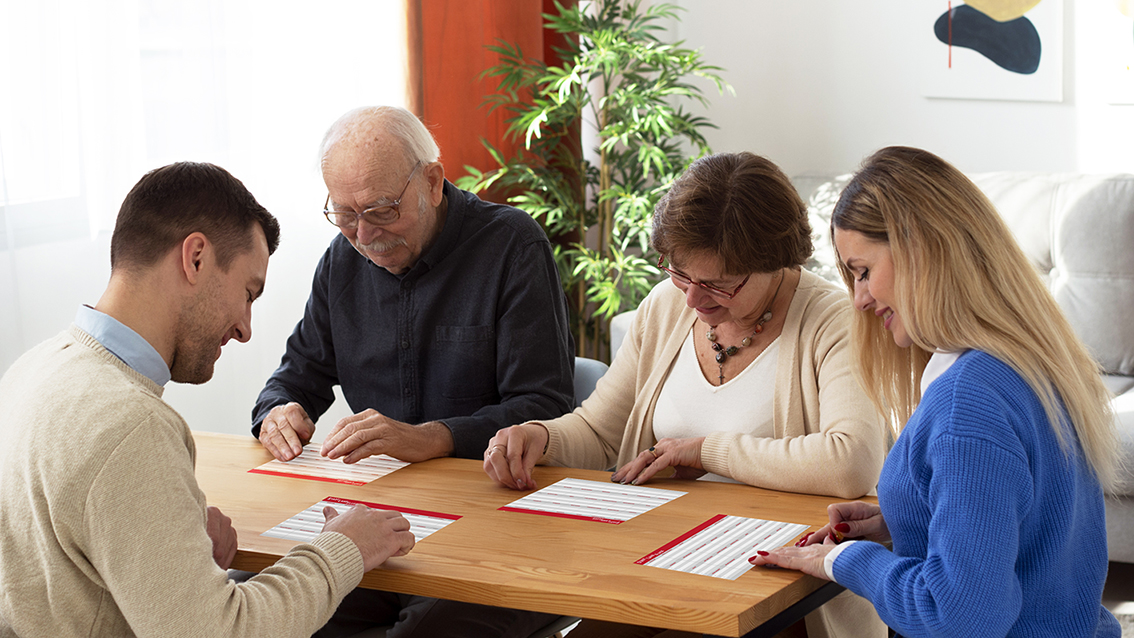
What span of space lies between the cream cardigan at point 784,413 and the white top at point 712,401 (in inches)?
0.9

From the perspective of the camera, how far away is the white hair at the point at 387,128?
→ 7.61ft

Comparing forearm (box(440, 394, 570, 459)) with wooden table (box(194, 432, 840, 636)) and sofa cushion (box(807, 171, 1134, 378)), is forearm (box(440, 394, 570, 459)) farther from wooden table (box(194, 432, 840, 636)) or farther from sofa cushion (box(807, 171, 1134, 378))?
sofa cushion (box(807, 171, 1134, 378))

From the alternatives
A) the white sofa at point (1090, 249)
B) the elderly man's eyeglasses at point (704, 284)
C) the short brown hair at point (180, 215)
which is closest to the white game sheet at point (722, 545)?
the elderly man's eyeglasses at point (704, 284)

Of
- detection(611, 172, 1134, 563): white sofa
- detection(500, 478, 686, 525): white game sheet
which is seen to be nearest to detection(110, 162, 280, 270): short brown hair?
detection(500, 478, 686, 525): white game sheet

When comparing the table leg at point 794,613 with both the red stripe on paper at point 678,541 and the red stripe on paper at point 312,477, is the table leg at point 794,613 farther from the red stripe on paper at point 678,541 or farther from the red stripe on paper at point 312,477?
the red stripe on paper at point 312,477

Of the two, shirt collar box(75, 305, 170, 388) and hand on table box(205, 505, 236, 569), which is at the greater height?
shirt collar box(75, 305, 170, 388)

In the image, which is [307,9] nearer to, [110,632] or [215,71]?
[215,71]

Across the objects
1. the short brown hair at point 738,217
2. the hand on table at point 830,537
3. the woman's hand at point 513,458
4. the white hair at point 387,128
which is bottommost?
the hand on table at point 830,537

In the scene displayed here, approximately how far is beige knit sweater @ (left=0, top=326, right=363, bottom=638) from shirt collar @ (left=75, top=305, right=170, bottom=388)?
31 mm

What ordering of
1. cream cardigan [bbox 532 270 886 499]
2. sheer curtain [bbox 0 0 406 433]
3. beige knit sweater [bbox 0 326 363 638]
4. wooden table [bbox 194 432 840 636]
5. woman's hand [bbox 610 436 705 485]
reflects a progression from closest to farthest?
beige knit sweater [bbox 0 326 363 638] → wooden table [bbox 194 432 840 636] → cream cardigan [bbox 532 270 886 499] → woman's hand [bbox 610 436 705 485] → sheer curtain [bbox 0 0 406 433]

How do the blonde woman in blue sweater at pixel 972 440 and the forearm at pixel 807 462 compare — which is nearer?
the blonde woman in blue sweater at pixel 972 440

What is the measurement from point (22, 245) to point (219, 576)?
5.37 feet

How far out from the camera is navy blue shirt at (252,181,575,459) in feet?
7.65

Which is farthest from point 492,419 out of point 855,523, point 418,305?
point 855,523
